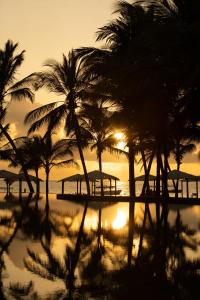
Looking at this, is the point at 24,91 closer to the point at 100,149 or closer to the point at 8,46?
the point at 8,46

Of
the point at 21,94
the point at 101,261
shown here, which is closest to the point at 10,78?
the point at 21,94

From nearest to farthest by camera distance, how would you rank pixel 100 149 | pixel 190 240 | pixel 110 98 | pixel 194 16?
1. pixel 190 240
2. pixel 194 16
3. pixel 110 98
4. pixel 100 149

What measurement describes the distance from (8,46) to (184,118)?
16.8 meters

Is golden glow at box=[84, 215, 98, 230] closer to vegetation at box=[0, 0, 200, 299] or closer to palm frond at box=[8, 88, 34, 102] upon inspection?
vegetation at box=[0, 0, 200, 299]

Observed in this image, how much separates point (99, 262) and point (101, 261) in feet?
0.41

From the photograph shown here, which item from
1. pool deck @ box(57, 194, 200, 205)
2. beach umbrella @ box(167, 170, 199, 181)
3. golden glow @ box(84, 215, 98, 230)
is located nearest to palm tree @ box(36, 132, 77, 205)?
pool deck @ box(57, 194, 200, 205)

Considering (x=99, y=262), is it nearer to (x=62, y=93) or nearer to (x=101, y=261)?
(x=101, y=261)

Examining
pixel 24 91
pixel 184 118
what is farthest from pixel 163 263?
pixel 24 91

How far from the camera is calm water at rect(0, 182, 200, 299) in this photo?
6.69 meters

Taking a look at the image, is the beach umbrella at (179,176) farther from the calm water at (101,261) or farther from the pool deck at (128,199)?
the calm water at (101,261)

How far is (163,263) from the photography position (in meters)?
8.87

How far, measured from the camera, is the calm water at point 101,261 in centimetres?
669

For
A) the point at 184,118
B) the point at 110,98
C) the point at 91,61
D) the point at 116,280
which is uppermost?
the point at 91,61

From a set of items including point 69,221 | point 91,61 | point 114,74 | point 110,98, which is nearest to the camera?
point 69,221
